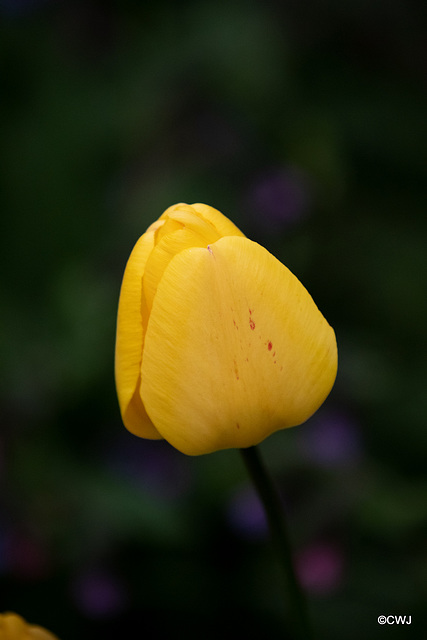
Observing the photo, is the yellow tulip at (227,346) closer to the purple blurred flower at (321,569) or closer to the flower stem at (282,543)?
the flower stem at (282,543)

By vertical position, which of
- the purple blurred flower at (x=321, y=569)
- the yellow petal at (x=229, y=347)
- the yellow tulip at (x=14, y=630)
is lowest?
the purple blurred flower at (x=321, y=569)

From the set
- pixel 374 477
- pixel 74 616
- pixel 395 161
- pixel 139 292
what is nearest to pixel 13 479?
pixel 74 616

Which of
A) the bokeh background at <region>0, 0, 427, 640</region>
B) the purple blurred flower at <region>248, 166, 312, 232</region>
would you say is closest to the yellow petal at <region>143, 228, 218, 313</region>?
the bokeh background at <region>0, 0, 427, 640</region>

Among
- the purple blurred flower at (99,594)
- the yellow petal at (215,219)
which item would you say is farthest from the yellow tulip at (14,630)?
the purple blurred flower at (99,594)

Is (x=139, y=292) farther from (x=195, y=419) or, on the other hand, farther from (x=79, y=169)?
(x=79, y=169)

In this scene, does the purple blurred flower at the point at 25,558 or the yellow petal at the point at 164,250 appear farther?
the purple blurred flower at the point at 25,558

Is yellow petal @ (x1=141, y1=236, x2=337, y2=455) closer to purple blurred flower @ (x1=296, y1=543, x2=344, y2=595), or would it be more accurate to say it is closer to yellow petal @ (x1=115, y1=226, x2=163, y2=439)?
yellow petal @ (x1=115, y1=226, x2=163, y2=439)
